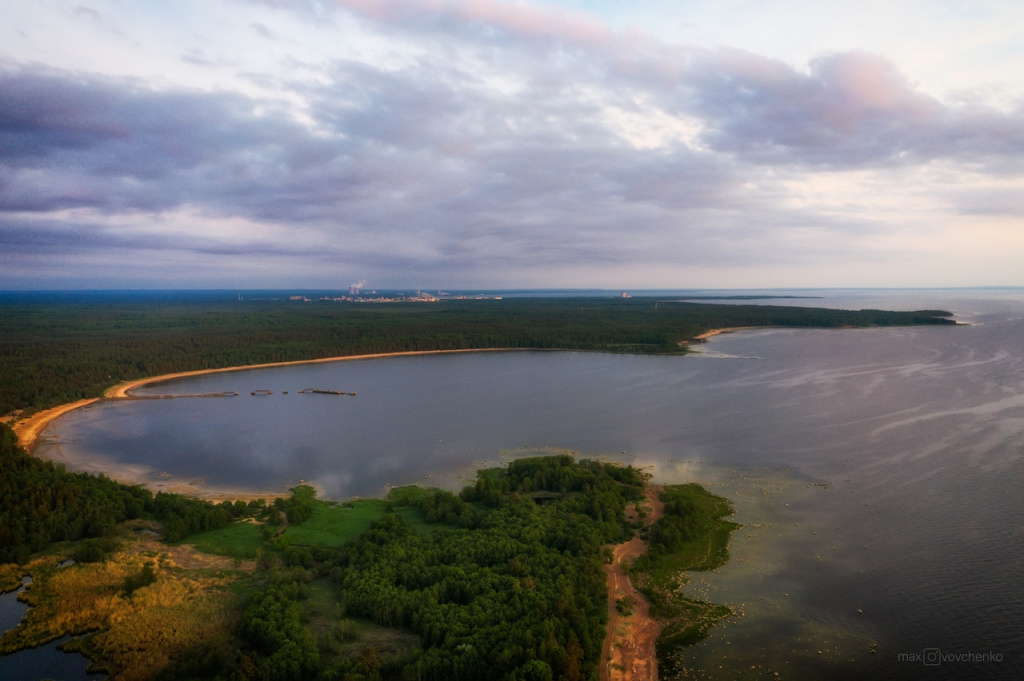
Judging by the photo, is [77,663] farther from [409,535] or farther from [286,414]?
[286,414]

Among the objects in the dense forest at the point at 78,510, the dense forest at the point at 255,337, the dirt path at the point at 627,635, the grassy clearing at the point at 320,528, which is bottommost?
the dirt path at the point at 627,635

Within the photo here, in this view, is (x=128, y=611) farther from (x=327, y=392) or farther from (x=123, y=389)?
(x=123, y=389)

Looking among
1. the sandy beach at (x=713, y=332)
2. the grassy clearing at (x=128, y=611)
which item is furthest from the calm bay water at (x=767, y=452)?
the sandy beach at (x=713, y=332)

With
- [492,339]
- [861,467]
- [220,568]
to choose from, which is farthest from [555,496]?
[492,339]

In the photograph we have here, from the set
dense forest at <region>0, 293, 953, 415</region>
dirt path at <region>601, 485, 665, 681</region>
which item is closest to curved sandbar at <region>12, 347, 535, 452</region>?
dense forest at <region>0, 293, 953, 415</region>

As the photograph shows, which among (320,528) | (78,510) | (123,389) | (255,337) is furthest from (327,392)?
(255,337)

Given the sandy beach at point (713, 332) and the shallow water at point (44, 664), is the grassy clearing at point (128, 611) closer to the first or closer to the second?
the shallow water at point (44, 664)
